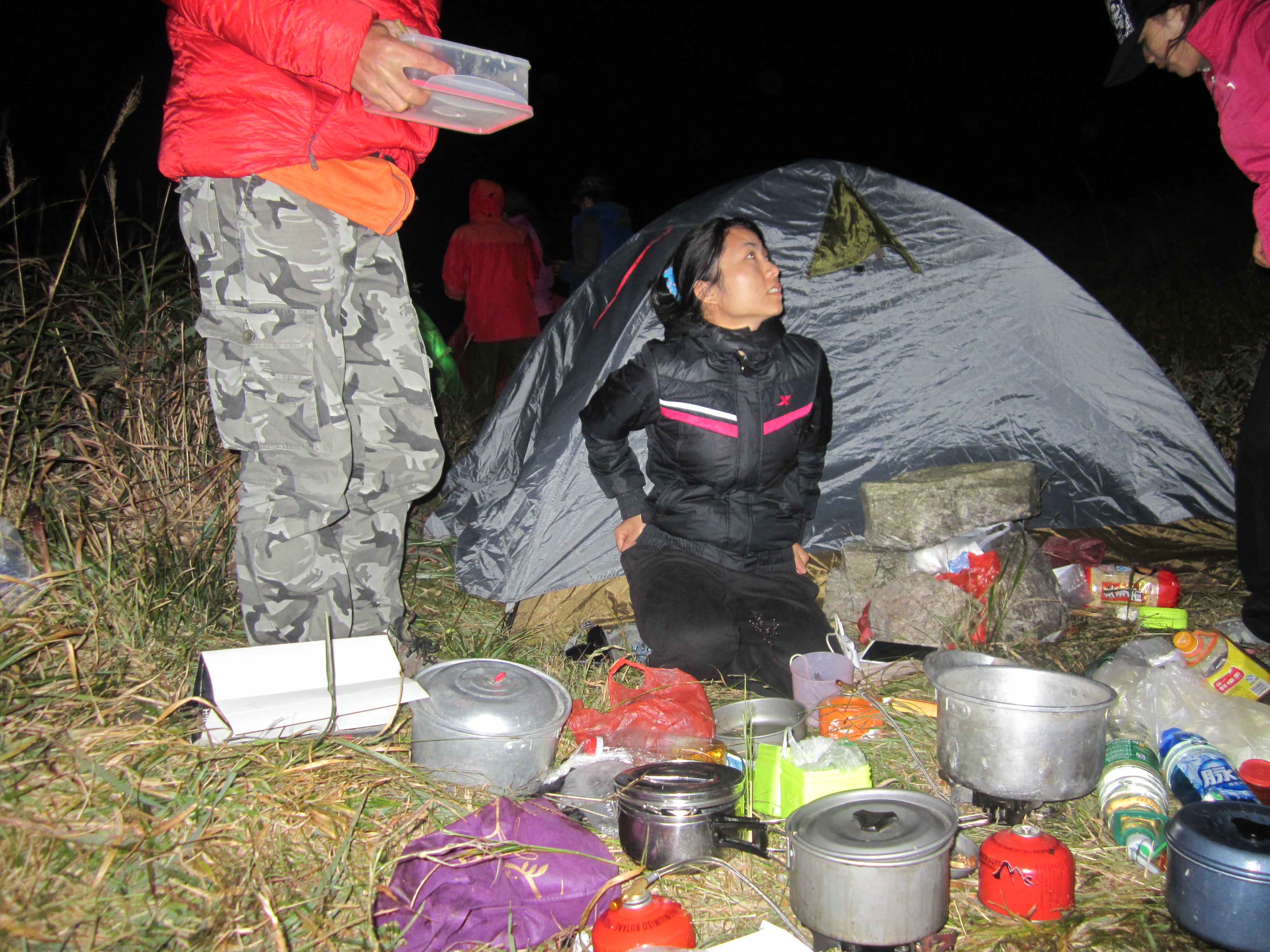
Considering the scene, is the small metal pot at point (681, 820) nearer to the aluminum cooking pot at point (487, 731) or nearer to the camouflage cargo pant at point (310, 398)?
the aluminum cooking pot at point (487, 731)

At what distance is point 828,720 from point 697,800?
64 centimetres

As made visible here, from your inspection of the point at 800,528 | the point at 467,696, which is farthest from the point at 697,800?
the point at 800,528

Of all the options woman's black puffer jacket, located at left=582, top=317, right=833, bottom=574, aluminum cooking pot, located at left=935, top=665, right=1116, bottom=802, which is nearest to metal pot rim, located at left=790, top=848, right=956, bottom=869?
aluminum cooking pot, located at left=935, top=665, right=1116, bottom=802

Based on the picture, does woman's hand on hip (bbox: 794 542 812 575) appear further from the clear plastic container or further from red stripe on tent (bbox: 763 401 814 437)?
the clear plastic container

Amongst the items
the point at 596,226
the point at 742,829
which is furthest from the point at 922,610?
the point at 596,226

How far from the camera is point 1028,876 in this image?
1542mm

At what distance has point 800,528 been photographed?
285 centimetres

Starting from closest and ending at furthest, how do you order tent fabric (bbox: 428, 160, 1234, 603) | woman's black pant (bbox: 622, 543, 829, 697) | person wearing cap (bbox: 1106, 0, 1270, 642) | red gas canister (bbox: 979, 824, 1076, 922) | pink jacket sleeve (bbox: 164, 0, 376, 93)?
red gas canister (bbox: 979, 824, 1076, 922) → pink jacket sleeve (bbox: 164, 0, 376, 93) → person wearing cap (bbox: 1106, 0, 1270, 642) → woman's black pant (bbox: 622, 543, 829, 697) → tent fabric (bbox: 428, 160, 1234, 603)

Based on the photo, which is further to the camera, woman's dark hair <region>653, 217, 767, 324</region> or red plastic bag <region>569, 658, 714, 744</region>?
woman's dark hair <region>653, 217, 767, 324</region>

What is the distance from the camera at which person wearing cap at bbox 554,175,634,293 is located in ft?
23.1

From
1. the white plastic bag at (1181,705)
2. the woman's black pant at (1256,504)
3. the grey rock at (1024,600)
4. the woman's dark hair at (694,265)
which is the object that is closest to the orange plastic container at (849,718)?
the white plastic bag at (1181,705)

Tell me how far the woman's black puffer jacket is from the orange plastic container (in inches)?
24.8

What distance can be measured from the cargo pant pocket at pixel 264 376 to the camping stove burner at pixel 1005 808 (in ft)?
5.54

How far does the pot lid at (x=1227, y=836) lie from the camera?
1408mm
